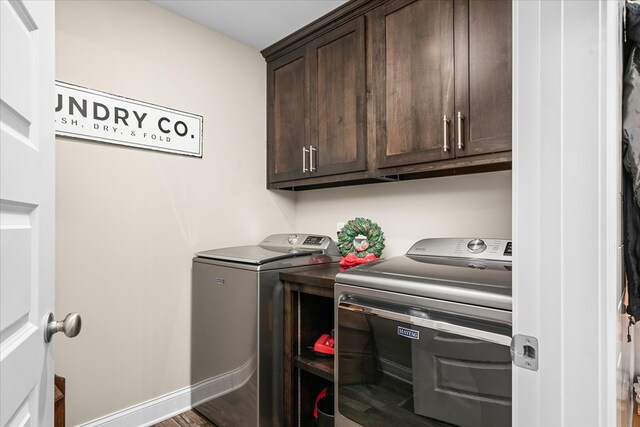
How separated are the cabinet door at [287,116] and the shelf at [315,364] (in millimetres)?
1148

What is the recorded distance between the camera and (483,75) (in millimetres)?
1533

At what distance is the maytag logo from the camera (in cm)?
121

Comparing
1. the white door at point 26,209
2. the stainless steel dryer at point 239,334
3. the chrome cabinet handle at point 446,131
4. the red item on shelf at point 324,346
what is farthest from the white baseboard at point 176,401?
the chrome cabinet handle at point 446,131

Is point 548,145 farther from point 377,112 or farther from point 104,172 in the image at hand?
point 104,172

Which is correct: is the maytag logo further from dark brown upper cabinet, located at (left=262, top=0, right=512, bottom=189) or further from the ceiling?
the ceiling

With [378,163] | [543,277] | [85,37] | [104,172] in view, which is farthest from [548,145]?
[85,37]

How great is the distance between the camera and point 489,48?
151 cm

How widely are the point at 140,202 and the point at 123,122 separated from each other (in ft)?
1.50

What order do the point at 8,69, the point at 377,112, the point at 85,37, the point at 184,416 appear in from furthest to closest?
the point at 184,416
the point at 377,112
the point at 85,37
the point at 8,69

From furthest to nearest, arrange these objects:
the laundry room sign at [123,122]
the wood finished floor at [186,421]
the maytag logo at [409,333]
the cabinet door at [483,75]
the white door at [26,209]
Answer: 1. the wood finished floor at [186,421]
2. the laundry room sign at [123,122]
3. the cabinet door at [483,75]
4. the maytag logo at [409,333]
5. the white door at [26,209]

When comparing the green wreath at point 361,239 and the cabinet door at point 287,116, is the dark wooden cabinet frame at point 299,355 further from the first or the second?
the cabinet door at point 287,116

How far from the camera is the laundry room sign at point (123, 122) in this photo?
5.64 ft

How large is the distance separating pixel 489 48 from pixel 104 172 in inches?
79.4

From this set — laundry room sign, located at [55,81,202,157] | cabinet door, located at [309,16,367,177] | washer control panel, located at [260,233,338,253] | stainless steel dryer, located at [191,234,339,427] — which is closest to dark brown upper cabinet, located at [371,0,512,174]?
cabinet door, located at [309,16,367,177]
